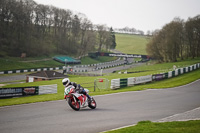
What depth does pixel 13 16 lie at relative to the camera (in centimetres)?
7031

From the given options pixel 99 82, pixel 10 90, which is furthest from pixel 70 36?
pixel 10 90

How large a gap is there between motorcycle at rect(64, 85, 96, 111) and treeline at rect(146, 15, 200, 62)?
185 ft

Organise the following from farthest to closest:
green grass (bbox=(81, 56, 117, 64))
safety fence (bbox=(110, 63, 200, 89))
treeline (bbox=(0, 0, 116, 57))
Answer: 1. green grass (bbox=(81, 56, 117, 64))
2. treeline (bbox=(0, 0, 116, 57))
3. safety fence (bbox=(110, 63, 200, 89))

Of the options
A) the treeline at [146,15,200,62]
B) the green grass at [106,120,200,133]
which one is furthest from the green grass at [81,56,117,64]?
the green grass at [106,120,200,133]

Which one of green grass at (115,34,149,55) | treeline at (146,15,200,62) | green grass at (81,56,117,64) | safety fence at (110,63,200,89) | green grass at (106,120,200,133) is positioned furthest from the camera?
green grass at (115,34,149,55)

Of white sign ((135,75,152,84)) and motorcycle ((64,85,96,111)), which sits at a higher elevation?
motorcycle ((64,85,96,111))

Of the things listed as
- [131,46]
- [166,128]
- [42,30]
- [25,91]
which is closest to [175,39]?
[42,30]

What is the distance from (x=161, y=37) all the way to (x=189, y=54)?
513 inches

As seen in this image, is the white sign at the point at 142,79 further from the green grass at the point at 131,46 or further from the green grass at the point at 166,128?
the green grass at the point at 131,46

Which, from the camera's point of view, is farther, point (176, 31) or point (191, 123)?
point (176, 31)

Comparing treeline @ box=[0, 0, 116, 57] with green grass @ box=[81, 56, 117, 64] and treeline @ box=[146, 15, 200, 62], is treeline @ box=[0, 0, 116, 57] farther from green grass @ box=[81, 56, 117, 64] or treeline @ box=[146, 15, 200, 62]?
treeline @ box=[146, 15, 200, 62]

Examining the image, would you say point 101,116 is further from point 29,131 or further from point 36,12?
point 36,12

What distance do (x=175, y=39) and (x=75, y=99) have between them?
58.3 metres

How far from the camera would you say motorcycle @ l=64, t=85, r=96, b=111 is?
476 inches
